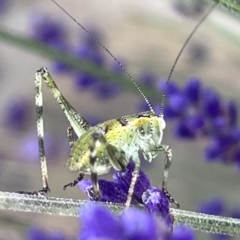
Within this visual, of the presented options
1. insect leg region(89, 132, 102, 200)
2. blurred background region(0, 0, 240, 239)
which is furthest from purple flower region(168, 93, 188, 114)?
insect leg region(89, 132, 102, 200)

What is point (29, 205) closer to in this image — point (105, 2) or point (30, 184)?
point (30, 184)

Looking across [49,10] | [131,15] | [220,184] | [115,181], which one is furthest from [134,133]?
[49,10]

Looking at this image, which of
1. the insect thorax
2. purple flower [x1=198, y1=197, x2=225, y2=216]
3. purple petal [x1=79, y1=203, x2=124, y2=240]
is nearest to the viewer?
purple petal [x1=79, y1=203, x2=124, y2=240]

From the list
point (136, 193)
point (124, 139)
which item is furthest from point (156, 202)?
point (124, 139)

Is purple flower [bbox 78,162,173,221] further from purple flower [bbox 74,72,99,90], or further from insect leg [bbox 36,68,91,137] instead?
purple flower [bbox 74,72,99,90]

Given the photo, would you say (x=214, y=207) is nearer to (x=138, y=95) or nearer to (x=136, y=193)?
(x=138, y=95)

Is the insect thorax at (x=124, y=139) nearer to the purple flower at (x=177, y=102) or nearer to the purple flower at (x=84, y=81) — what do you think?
the purple flower at (x=177, y=102)
